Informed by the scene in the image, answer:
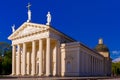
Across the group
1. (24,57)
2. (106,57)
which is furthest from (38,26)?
(106,57)

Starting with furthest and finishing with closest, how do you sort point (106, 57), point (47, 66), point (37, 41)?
point (106, 57) → point (37, 41) → point (47, 66)

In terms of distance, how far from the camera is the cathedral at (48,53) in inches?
2326

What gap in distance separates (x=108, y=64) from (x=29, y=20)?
41015 millimetres

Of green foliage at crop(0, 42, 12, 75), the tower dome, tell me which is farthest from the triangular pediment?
the tower dome

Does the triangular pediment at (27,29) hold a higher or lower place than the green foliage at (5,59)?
higher

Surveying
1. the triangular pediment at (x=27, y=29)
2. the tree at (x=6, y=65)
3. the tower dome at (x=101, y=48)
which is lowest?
the tree at (x=6, y=65)

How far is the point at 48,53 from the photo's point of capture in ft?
189

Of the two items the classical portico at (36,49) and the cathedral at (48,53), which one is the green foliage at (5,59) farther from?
the cathedral at (48,53)

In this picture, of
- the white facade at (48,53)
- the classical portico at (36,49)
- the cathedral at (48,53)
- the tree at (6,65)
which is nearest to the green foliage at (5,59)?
the tree at (6,65)

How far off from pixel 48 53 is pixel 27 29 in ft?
34.6

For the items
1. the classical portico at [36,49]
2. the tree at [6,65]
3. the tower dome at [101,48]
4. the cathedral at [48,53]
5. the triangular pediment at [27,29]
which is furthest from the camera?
the tower dome at [101,48]

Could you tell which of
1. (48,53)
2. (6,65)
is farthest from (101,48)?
(48,53)

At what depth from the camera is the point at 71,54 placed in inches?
2382

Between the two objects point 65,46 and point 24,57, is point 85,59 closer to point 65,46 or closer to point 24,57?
point 65,46
